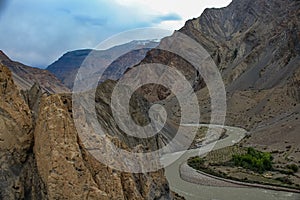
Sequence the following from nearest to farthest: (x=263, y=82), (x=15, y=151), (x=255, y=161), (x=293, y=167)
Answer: (x=15, y=151) → (x=293, y=167) → (x=255, y=161) → (x=263, y=82)

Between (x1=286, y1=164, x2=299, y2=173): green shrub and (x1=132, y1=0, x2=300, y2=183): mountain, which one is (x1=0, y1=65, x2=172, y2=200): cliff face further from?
(x1=286, y1=164, x2=299, y2=173): green shrub

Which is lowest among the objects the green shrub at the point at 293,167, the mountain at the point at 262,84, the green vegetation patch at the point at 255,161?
the green shrub at the point at 293,167

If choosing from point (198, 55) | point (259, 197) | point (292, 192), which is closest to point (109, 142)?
point (259, 197)

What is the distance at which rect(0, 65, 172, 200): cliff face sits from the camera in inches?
504

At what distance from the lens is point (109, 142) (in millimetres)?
15438

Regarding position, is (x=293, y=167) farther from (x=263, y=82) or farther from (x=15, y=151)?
(x=263, y=82)

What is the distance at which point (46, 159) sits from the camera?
516 inches

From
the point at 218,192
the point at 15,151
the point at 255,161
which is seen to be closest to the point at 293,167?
the point at 255,161

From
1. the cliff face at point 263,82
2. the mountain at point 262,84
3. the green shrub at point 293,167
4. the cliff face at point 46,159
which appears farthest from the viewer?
the cliff face at point 263,82

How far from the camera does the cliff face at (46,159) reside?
1280cm

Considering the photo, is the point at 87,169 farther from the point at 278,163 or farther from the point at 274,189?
the point at 278,163

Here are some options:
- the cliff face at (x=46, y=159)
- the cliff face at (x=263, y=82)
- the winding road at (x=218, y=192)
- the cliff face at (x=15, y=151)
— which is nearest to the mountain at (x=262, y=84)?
the cliff face at (x=263, y=82)

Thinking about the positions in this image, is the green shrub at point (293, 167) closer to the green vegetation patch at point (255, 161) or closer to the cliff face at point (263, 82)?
the green vegetation patch at point (255, 161)

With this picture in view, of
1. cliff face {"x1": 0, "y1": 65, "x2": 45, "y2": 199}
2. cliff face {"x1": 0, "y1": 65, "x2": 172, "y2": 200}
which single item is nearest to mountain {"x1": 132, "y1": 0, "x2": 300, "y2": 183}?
cliff face {"x1": 0, "y1": 65, "x2": 172, "y2": 200}
